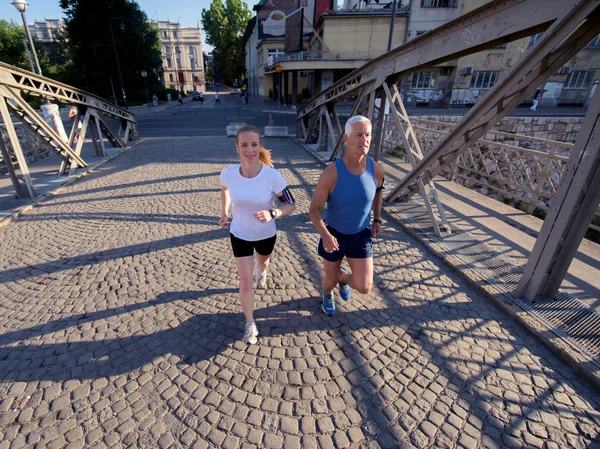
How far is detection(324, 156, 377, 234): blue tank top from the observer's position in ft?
8.43

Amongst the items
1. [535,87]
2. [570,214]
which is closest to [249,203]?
[570,214]

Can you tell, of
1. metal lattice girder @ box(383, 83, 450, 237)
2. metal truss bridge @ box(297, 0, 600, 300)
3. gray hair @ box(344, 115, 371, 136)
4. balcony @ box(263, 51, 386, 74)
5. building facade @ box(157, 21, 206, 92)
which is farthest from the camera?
building facade @ box(157, 21, 206, 92)

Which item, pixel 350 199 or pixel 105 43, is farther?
pixel 105 43

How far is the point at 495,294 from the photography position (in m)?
3.42

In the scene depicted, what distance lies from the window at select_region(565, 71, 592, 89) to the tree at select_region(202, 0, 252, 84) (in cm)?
5992

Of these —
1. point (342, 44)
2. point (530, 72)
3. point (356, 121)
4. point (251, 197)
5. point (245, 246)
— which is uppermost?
point (342, 44)

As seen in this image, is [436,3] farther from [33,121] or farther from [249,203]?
[249,203]

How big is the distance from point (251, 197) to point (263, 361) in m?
1.42

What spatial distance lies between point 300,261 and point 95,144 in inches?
389

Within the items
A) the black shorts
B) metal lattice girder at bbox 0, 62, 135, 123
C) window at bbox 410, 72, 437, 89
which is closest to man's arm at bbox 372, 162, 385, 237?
the black shorts

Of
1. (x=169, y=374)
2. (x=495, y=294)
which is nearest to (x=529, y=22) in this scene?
(x=495, y=294)

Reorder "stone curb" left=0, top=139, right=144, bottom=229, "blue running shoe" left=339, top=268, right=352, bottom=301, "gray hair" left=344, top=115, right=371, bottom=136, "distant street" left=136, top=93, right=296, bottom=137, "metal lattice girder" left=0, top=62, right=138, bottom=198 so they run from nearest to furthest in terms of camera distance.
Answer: "gray hair" left=344, top=115, right=371, bottom=136 → "blue running shoe" left=339, top=268, right=352, bottom=301 → "stone curb" left=0, top=139, right=144, bottom=229 → "metal lattice girder" left=0, top=62, right=138, bottom=198 → "distant street" left=136, top=93, right=296, bottom=137

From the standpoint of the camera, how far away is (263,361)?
104 inches

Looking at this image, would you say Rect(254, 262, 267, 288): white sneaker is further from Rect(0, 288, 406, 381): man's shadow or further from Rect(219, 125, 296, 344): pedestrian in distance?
Rect(219, 125, 296, 344): pedestrian in distance
